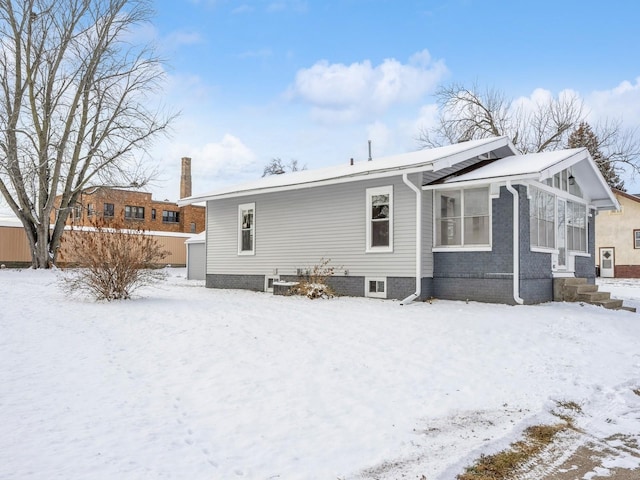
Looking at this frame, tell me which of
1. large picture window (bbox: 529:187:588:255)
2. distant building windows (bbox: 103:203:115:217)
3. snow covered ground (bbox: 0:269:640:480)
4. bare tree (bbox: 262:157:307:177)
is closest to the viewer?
snow covered ground (bbox: 0:269:640:480)

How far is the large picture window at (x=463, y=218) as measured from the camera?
12.0 metres

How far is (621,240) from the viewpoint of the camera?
31375 millimetres

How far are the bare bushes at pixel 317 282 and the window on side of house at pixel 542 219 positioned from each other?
16.7 feet

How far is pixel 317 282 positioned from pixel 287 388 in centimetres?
798

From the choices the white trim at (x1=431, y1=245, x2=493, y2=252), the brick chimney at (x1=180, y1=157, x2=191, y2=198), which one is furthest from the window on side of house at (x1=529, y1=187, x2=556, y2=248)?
the brick chimney at (x1=180, y1=157, x2=191, y2=198)

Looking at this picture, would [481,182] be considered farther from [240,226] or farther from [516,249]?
[240,226]

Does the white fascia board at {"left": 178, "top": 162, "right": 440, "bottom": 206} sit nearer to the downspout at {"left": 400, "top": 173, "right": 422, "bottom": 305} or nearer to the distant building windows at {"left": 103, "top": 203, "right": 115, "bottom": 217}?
the downspout at {"left": 400, "top": 173, "right": 422, "bottom": 305}

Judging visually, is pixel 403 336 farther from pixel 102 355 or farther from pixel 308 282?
pixel 308 282

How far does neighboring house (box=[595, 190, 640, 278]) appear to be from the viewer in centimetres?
3078

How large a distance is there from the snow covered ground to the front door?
82.1 feet

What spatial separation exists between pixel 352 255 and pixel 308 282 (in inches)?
56.6

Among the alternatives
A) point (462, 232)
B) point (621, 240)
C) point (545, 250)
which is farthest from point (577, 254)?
point (621, 240)

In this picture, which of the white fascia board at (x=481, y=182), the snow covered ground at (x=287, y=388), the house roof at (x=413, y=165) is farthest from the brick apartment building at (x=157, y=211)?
the snow covered ground at (x=287, y=388)

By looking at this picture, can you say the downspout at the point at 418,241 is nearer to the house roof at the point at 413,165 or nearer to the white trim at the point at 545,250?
the house roof at the point at 413,165
